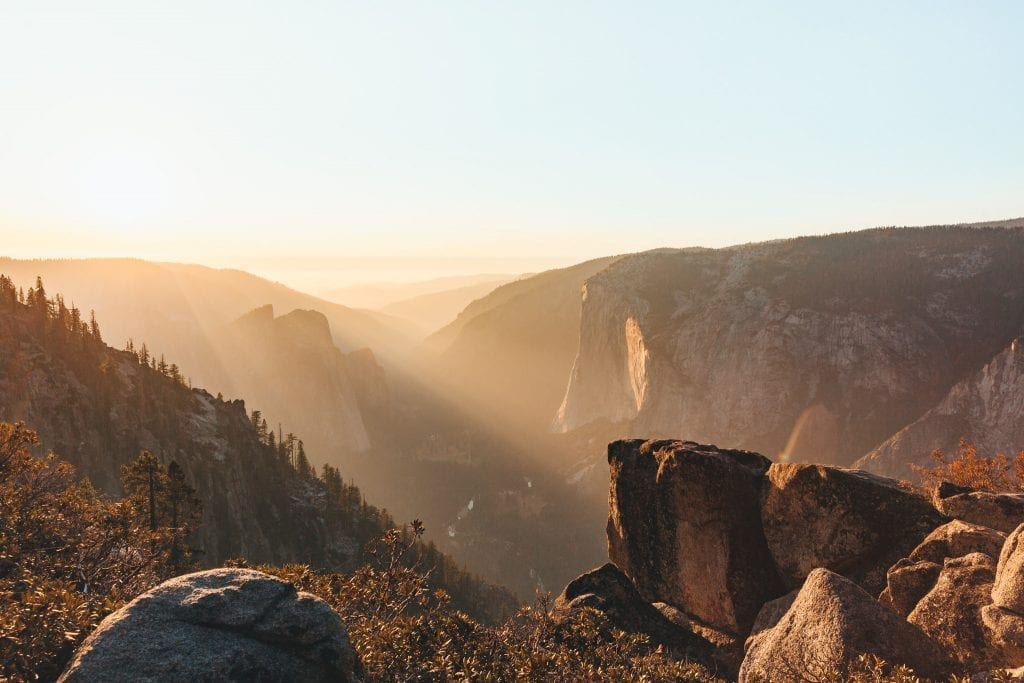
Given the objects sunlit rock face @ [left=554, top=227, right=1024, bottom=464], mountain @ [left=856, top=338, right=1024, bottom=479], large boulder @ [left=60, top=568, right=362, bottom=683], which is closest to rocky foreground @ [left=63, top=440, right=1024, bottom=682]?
large boulder @ [left=60, top=568, right=362, bottom=683]

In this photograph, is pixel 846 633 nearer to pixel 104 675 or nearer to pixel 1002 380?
pixel 104 675

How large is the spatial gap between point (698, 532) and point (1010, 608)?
15.2m

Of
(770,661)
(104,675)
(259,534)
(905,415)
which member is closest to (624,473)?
(770,661)

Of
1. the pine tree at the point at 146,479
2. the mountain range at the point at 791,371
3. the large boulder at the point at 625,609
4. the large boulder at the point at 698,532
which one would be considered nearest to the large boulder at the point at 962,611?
the large boulder at the point at 698,532

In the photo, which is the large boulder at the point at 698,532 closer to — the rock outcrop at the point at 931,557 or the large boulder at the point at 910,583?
the large boulder at the point at 910,583

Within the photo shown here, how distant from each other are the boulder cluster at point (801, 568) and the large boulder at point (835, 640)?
49 mm

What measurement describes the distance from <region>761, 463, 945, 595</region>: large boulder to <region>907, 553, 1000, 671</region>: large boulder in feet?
15.9

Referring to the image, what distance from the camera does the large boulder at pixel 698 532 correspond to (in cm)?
3162

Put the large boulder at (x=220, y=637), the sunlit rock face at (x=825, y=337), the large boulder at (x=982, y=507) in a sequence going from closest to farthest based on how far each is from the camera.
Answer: the large boulder at (x=220, y=637) < the large boulder at (x=982, y=507) < the sunlit rock face at (x=825, y=337)

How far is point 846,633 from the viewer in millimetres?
20766

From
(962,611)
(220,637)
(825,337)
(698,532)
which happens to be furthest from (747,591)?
(825,337)

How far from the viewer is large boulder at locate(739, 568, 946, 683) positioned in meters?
20.2

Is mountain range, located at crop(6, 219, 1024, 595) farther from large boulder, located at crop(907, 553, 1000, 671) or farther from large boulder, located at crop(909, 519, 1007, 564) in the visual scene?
large boulder, located at crop(907, 553, 1000, 671)

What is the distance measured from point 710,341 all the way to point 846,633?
143 m
